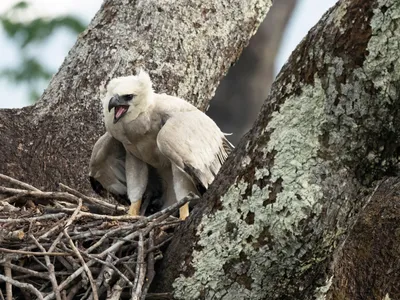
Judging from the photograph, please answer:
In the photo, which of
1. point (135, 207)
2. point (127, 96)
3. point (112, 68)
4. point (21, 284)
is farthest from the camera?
point (112, 68)

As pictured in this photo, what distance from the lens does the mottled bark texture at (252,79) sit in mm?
13461

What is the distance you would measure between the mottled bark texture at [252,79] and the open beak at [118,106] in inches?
266

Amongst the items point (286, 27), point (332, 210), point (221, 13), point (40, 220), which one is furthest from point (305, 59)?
point (286, 27)

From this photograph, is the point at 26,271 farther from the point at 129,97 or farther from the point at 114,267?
the point at 129,97

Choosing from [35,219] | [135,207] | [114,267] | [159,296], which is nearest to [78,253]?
[114,267]

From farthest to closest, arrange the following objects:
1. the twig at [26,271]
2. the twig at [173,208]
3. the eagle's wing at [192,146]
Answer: the eagle's wing at [192,146]
the twig at [173,208]
the twig at [26,271]

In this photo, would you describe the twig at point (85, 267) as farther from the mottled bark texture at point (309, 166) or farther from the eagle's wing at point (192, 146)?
the eagle's wing at point (192, 146)

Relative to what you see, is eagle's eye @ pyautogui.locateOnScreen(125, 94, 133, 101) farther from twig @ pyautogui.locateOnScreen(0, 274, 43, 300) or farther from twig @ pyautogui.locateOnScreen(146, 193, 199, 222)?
twig @ pyautogui.locateOnScreen(0, 274, 43, 300)

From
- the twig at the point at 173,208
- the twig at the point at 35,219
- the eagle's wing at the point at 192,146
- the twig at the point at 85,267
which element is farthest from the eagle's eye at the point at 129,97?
the twig at the point at 85,267

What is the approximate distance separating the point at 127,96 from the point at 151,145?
0.37 meters

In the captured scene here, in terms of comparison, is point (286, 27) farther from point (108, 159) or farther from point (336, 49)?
point (336, 49)

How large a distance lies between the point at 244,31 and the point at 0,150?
86.3 inches

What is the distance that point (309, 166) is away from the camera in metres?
4.31

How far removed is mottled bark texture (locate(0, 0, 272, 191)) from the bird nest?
134 cm
